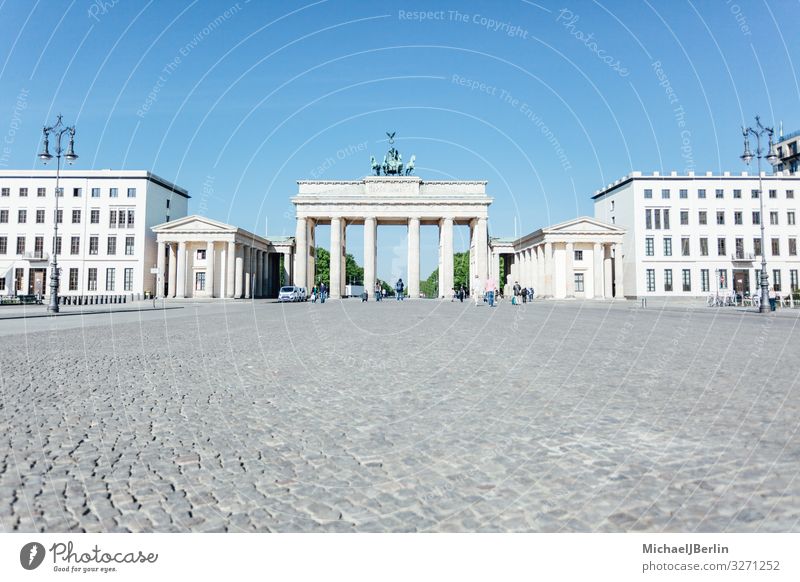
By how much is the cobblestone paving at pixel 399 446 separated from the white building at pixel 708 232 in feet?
229

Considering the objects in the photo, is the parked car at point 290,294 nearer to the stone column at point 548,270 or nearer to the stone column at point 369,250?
the stone column at point 369,250

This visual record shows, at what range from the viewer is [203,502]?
9.99ft

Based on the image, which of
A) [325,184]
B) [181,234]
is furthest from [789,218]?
[181,234]

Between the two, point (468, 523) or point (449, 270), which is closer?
point (468, 523)

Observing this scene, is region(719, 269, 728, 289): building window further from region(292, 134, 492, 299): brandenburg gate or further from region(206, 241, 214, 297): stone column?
region(206, 241, 214, 297): stone column

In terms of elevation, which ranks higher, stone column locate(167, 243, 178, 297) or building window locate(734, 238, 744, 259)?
building window locate(734, 238, 744, 259)

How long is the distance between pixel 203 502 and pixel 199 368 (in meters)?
5.87

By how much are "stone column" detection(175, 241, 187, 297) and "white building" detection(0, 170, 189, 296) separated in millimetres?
4516

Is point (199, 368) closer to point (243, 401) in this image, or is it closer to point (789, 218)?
point (243, 401)

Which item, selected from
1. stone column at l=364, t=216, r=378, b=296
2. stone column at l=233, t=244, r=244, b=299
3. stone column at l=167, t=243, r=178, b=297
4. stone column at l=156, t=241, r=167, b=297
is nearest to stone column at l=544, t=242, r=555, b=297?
stone column at l=364, t=216, r=378, b=296

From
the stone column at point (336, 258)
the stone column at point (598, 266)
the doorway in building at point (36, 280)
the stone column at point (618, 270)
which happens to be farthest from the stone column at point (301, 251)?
the stone column at point (618, 270)

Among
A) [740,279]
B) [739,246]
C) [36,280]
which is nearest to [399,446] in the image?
[36,280]

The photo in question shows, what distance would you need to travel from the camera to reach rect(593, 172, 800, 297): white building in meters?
70.1
